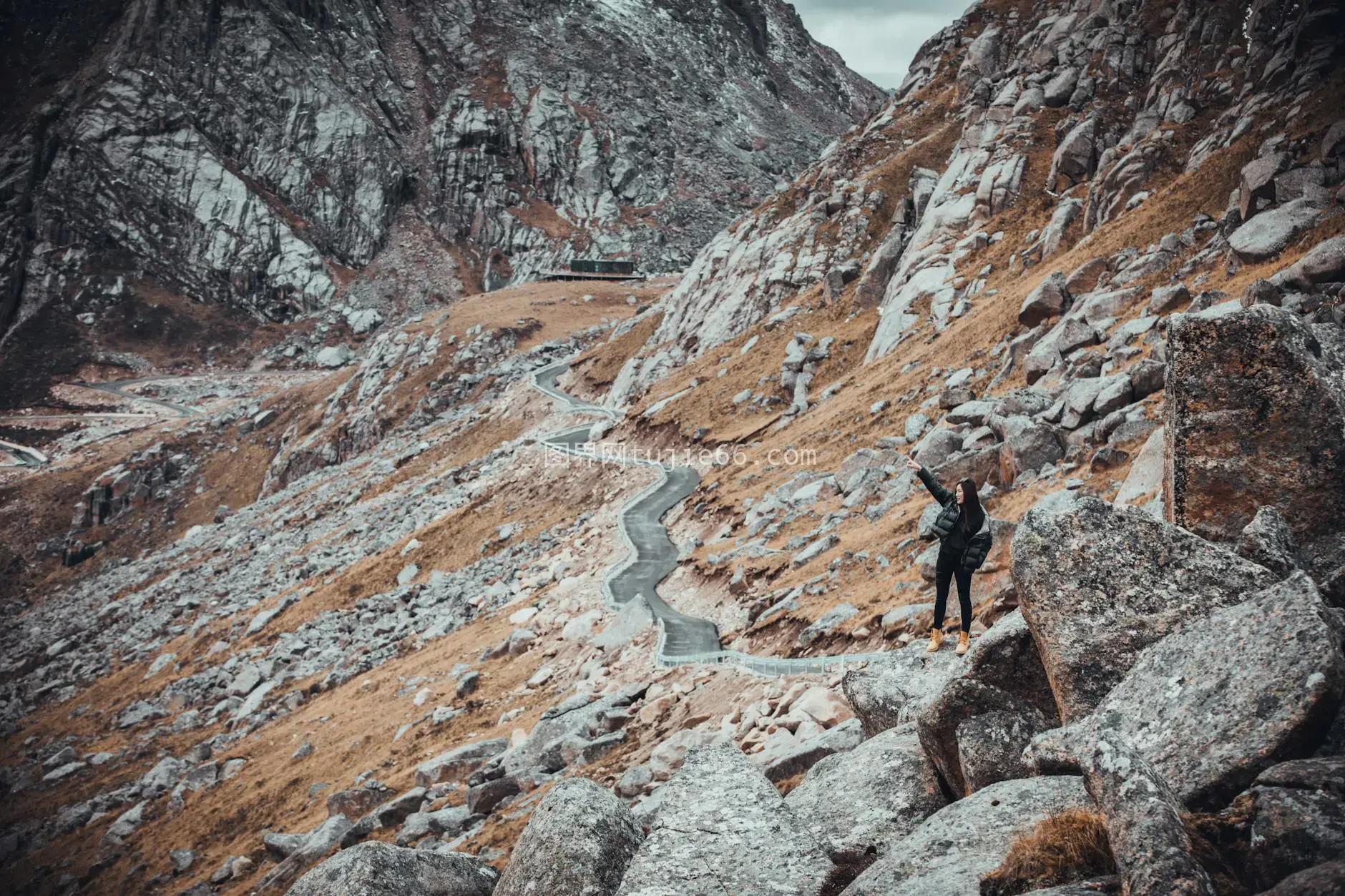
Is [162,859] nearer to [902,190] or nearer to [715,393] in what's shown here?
[715,393]

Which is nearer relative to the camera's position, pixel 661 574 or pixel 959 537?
pixel 959 537

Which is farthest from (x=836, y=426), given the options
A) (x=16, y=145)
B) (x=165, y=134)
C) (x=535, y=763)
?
(x=16, y=145)

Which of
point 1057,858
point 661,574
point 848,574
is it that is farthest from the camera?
point 661,574

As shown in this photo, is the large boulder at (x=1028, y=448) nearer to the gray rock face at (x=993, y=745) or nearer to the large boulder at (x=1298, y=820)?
the gray rock face at (x=993, y=745)

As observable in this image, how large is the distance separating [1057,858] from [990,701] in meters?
2.70

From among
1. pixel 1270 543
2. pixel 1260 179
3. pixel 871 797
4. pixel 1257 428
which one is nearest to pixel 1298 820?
pixel 1270 543

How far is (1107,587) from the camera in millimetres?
8461

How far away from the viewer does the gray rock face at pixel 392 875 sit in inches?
446

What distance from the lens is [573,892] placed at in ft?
33.4

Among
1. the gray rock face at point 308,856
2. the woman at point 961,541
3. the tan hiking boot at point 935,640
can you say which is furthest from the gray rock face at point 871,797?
the gray rock face at point 308,856

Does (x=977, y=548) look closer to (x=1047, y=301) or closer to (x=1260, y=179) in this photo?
(x=1260, y=179)

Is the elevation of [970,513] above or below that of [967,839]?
above

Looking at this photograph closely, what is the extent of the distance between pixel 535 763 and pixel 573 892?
41.9 ft

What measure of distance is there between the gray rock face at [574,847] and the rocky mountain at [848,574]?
0.23 feet
